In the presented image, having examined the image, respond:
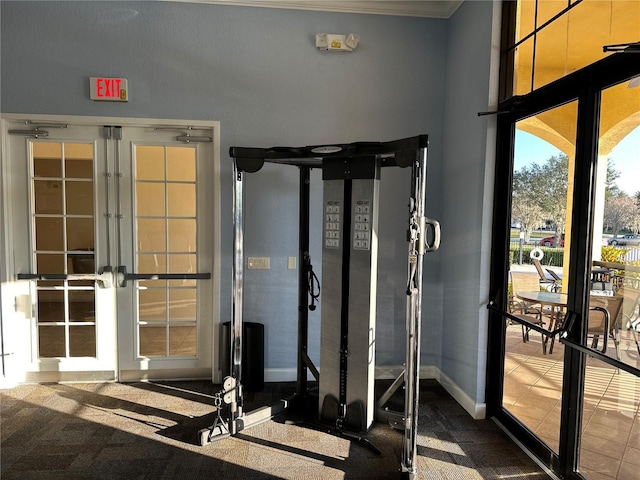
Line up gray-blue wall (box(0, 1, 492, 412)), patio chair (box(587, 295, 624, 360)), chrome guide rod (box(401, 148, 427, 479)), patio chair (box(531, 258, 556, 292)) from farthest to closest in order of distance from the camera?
gray-blue wall (box(0, 1, 492, 412)), patio chair (box(531, 258, 556, 292)), chrome guide rod (box(401, 148, 427, 479)), patio chair (box(587, 295, 624, 360))

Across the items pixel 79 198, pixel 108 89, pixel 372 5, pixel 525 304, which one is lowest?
pixel 525 304

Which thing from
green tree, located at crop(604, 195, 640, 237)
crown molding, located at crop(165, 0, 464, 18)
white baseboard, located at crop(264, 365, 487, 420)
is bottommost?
white baseboard, located at crop(264, 365, 487, 420)

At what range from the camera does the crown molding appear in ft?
11.7

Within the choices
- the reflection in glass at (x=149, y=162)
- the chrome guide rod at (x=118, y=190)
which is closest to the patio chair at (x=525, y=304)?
the reflection in glass at (x=149, y=162)

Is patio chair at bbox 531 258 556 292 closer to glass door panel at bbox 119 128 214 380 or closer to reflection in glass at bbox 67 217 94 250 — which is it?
glass door panel at bbox 119 128 214 380

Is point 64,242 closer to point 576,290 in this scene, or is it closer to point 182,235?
point 182,235

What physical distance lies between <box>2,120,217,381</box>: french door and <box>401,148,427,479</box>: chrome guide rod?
1982mm

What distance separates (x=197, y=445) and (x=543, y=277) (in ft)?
7.91

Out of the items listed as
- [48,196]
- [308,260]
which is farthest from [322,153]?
[48,196]

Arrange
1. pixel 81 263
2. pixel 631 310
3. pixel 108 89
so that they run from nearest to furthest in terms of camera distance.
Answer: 1. pixel 631 310
2. pixel 108 89
3. pixel 81 263

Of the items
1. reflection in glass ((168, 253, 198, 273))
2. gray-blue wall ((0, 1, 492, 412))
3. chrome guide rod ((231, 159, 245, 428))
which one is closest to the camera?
chrome guide rod ((231, 159, 245, 428))

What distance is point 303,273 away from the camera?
129 inches

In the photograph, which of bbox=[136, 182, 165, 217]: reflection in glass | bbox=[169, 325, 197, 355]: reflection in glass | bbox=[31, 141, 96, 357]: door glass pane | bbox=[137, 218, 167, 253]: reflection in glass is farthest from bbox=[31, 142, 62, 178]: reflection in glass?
bbox=[169, 325, 197, 355]: reflection in glass

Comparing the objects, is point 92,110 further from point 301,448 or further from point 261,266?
point 301,448
